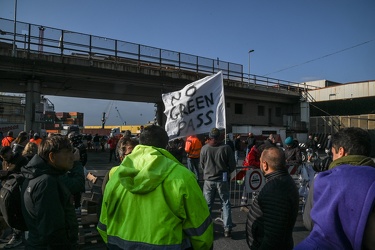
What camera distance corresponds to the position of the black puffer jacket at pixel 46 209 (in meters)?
2.29

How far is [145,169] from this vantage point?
1.98 metres

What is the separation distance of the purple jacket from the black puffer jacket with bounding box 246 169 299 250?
108 cm

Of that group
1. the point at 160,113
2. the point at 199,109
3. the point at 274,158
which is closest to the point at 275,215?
the point at 274,158

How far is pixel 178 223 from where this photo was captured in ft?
6.49

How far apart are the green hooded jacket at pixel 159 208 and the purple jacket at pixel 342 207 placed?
2.42 ft

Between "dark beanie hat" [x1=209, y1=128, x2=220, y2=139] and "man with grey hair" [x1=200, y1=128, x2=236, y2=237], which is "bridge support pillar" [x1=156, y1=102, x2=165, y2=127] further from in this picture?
"man with grey hair" [x1=200, y1=128, x2=236, y2=237]

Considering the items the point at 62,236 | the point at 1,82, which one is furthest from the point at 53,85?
the point at 62,236

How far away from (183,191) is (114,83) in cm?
2201

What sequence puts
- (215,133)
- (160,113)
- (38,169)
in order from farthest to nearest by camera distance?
(160,113), (215,133), (38,169)

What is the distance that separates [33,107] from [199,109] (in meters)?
16.6

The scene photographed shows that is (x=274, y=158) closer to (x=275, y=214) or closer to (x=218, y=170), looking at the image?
(x=275, y=214)

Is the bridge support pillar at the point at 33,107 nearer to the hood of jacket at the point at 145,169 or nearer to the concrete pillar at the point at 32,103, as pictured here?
the concrete pillar at the point at 32,103

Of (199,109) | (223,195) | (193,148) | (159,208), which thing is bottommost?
(223,195)

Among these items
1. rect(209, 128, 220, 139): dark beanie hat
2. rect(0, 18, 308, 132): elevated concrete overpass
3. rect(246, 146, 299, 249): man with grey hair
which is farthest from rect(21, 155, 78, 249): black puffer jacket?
rect(0, 18, 308, 132): elevated concrete overpass
